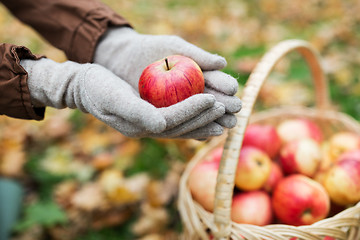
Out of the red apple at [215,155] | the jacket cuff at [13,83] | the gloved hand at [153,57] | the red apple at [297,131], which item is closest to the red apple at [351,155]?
the red apple at [297,131]

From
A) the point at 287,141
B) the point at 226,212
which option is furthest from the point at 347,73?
the point at 226,212

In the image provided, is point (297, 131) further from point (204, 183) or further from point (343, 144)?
point (204, 183)

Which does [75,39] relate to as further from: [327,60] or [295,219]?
[327,60]

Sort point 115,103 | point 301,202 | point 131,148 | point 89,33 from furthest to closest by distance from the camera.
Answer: point 131,148 < point 89,33 < point 301,202 < point 115,103

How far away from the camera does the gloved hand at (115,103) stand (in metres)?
0.76

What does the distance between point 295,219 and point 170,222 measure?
2.09 ft

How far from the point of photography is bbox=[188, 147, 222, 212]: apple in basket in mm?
1103

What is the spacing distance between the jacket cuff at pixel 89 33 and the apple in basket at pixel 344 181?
988 millimetres

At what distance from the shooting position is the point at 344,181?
1.10 metres

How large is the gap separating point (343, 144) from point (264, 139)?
1.15 ft

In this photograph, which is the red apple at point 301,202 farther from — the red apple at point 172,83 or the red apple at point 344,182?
the red apple at point 172,83


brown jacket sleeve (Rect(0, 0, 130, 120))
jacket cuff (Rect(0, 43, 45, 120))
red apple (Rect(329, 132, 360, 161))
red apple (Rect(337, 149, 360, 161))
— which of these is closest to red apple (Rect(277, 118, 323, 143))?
red apple (Rect(329, 132, 360, 161))

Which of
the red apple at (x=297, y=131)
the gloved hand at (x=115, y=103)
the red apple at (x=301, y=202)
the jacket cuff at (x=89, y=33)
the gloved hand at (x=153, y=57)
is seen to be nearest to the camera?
the gloved hand at (x=115, y=103)

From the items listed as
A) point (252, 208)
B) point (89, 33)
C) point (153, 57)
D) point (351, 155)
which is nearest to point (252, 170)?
point (252, 208)
